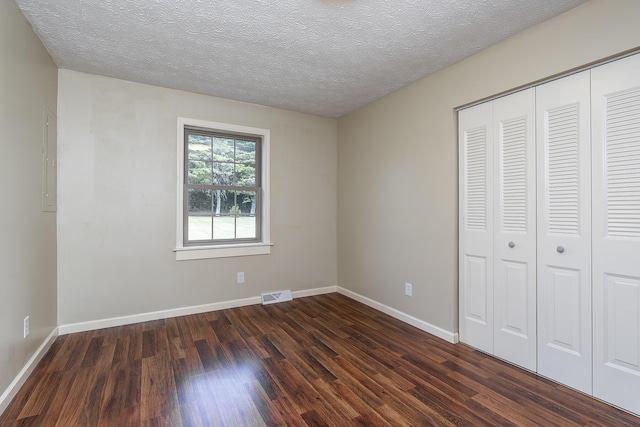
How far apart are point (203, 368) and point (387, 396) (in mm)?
1366

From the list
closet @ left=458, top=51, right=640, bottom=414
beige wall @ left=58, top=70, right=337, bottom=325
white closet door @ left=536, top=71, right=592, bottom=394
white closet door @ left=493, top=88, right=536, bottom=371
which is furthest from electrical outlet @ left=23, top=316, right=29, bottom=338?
white closet door @ left=536, top=71, right=592, bottom=394

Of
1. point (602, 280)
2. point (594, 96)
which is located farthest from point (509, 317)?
point (594, 96)

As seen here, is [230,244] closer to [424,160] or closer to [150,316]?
[150,316]

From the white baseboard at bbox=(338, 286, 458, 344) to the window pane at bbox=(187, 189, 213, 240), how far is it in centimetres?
207

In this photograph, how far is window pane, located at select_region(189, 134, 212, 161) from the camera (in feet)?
11.6

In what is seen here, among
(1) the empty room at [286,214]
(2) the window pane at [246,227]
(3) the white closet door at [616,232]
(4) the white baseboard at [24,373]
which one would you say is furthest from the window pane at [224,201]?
(3) the white closet door at [616,232]

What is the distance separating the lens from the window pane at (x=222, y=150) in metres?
3.68

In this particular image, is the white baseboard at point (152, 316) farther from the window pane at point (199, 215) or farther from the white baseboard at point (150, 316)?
the window pane at point (199, 215)

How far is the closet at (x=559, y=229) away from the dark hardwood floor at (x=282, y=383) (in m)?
0.26

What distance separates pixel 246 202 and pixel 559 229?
10.5 ft

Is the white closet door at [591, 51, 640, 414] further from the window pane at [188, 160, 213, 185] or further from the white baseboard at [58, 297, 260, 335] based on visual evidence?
the window pane at [188, 160, 213, 185]

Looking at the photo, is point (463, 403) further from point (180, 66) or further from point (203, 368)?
point (180, 66)

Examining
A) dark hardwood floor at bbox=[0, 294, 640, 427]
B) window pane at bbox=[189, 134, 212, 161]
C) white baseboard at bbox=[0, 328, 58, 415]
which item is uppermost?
window pane at bbox=[189, 134, 212, 161]

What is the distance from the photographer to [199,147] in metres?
3.59
